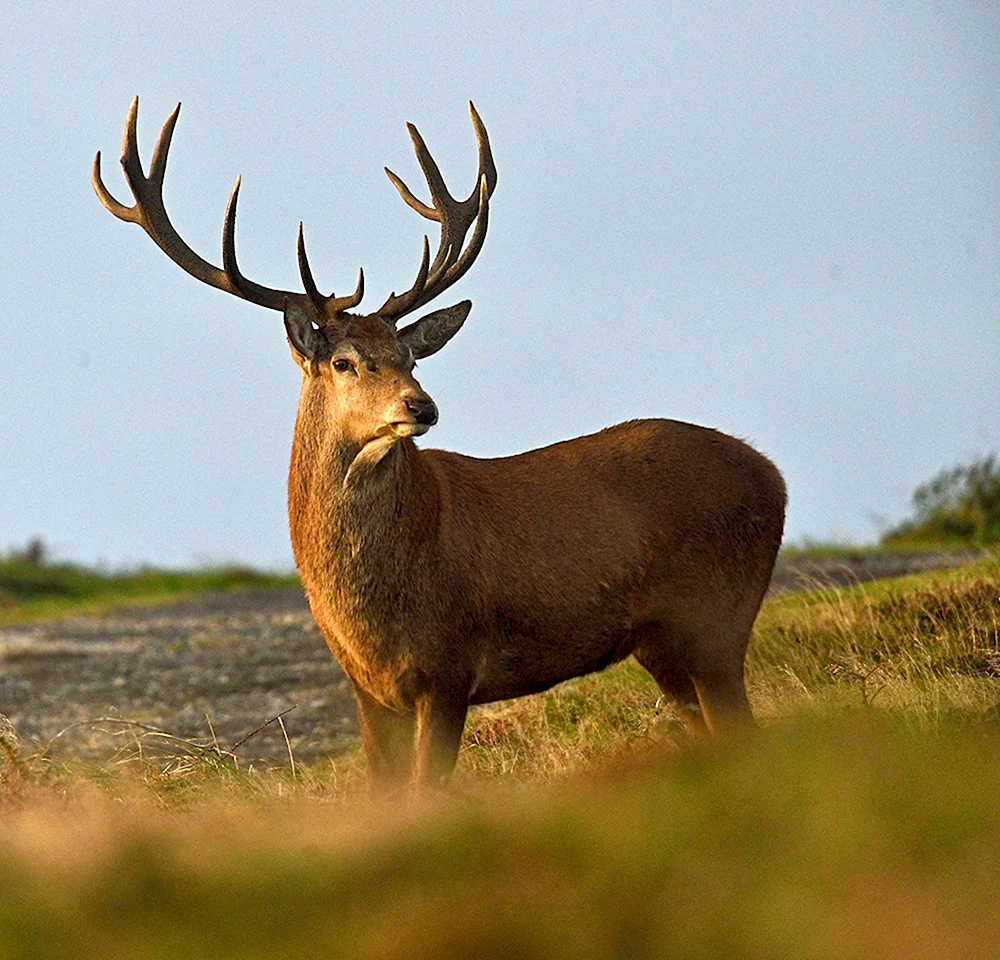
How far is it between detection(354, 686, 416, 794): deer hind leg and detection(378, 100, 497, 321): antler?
1.82 m

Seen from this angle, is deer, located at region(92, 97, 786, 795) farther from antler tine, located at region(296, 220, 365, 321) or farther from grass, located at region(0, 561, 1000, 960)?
grass, located at region(0, 561, 1000, 960)

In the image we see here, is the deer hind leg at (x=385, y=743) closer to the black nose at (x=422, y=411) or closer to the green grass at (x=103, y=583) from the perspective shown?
the black nose at (x=422, y=411)

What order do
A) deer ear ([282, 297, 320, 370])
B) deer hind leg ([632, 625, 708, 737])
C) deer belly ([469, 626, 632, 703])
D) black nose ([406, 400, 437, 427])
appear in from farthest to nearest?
1. deer hind leg ([632, 625, 708, 737])
2. deer ear ([282, 297, 320, 370])
3. deer belly ([469, 626, 632, 703])
4. black nose ([406, 400, 437, 427])

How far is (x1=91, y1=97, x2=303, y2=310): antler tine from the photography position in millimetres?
7090

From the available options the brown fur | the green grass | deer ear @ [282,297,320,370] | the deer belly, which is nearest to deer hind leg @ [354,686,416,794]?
the brown fur

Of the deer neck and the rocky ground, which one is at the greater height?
the deer neck

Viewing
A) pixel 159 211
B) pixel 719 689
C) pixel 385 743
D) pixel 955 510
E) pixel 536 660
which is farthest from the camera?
pixel 955 510

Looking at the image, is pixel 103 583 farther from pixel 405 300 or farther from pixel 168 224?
pixel 405 300

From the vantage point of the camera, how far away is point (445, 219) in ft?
25.1

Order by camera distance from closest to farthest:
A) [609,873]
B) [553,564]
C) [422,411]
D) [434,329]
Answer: [609,873]
[422,411]
[553,564]
[434,329]

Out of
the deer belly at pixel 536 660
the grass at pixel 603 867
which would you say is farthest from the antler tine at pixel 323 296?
the grass at pixel 603 867

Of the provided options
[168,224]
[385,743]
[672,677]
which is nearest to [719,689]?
[672,677]

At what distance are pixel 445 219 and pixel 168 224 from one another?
1.36 metres

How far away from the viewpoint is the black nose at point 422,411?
627 centimetres
